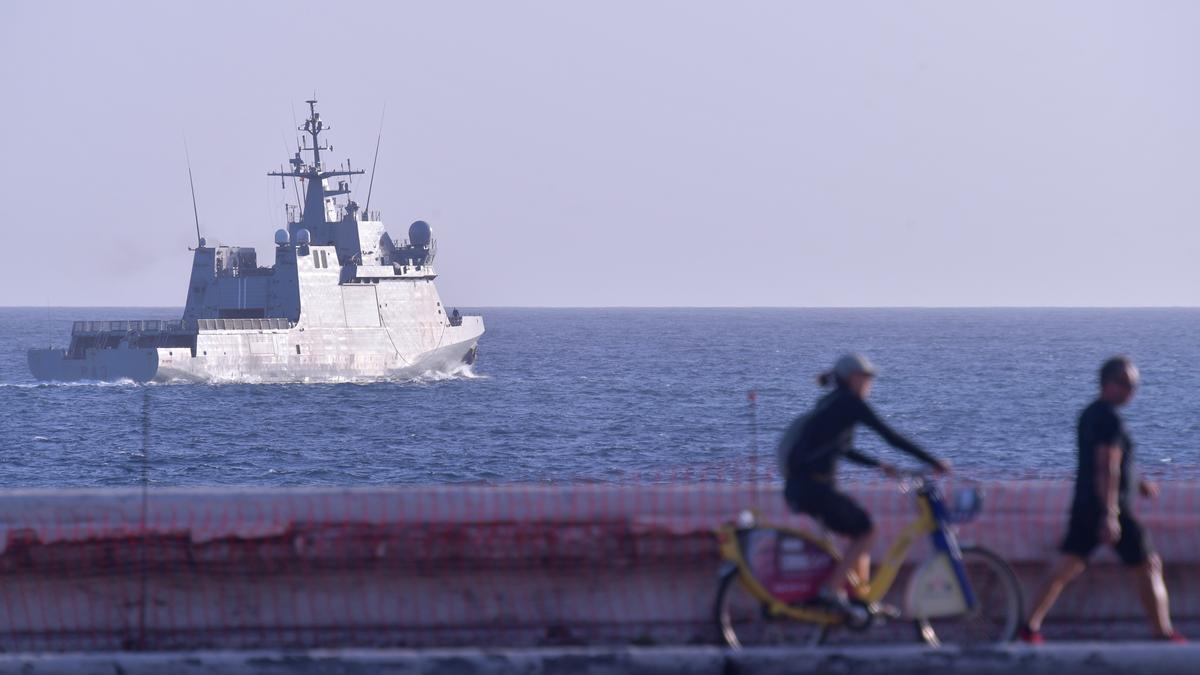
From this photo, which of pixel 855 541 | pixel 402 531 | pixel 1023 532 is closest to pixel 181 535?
pixel 402 531

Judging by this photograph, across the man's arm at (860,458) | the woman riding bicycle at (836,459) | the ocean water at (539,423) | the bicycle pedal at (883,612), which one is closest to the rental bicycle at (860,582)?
the bicycle pedal at (883,612)

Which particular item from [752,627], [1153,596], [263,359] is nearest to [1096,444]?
[1153,596]

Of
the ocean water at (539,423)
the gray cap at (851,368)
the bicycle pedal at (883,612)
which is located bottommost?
→ the ocean water at (539,423)

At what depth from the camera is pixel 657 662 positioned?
662 cm

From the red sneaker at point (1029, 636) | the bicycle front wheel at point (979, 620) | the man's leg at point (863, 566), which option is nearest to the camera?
the man's leg at point (863, 566)

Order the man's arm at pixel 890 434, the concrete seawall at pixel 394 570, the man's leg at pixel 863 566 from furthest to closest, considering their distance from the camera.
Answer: the concrete seawall at pixel 394 570, the man's leg at pixel 863 566, the man's arm at pixel 890 434

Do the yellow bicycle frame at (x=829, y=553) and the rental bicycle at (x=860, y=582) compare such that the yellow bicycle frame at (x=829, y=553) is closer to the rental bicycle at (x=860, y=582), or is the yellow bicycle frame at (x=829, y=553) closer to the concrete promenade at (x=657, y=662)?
the rental bicycle at (x=860, y=582)

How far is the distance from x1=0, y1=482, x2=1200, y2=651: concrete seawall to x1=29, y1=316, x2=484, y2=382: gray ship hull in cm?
5171

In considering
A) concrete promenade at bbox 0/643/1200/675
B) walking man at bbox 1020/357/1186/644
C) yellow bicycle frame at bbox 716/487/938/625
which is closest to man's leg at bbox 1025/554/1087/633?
walking man at bbox 1020/357/1186/644

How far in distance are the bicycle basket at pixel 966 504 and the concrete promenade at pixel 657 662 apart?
629 millimetres

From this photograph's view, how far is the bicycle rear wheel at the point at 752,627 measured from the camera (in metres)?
7.19

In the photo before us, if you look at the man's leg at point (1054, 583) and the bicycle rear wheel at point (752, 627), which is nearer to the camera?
the man's leg at point (1054, 583)

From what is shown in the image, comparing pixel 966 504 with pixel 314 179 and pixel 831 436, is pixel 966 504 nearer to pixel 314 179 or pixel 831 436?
pixel 831 436

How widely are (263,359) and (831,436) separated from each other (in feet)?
182
